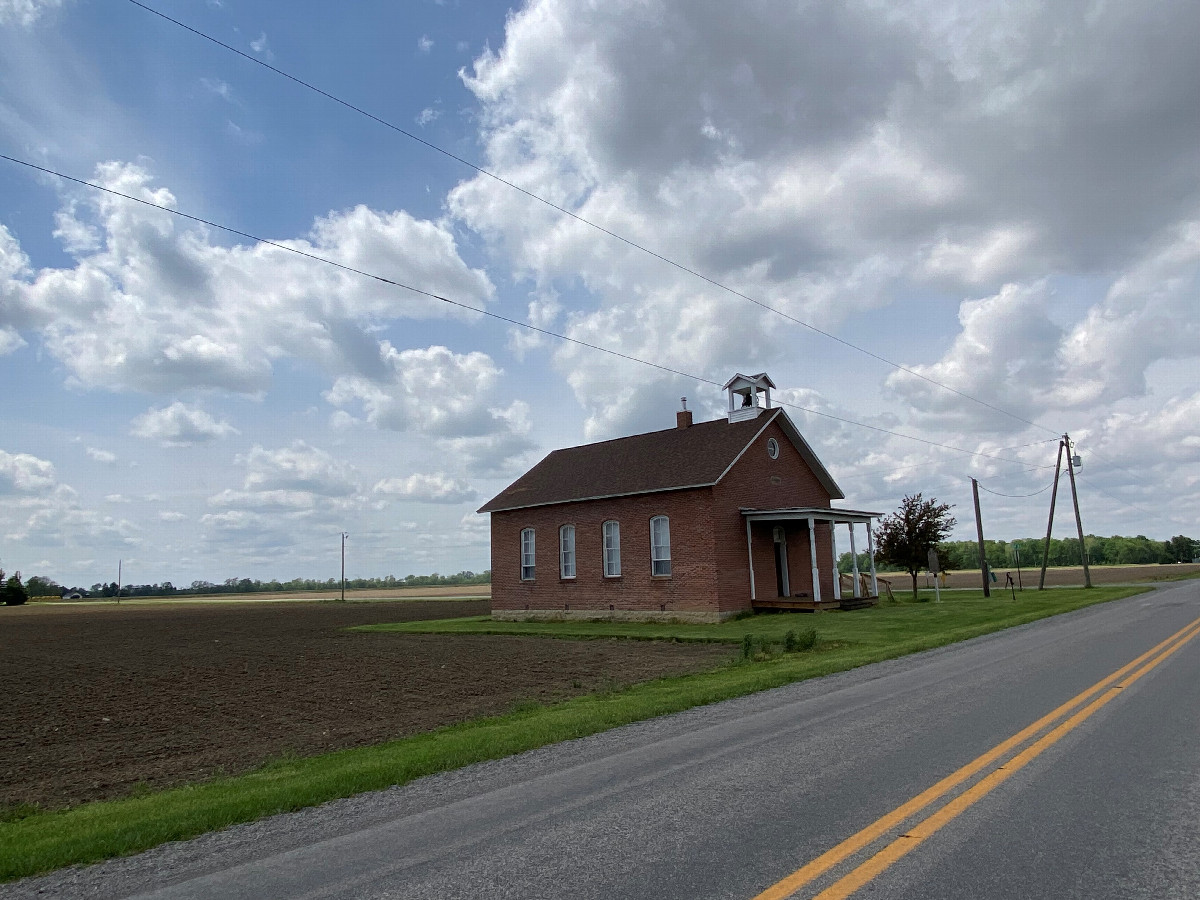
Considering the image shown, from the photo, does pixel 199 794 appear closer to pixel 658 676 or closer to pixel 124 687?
pixel 658 676

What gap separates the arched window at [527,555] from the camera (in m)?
33.5

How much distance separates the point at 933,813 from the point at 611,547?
25.2 m

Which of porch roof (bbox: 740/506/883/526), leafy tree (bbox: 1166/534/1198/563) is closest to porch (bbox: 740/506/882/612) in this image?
porch roof (bbox: 740/506/883/526)

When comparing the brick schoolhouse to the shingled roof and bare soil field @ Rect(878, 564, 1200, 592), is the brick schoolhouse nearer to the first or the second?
the shingled roof

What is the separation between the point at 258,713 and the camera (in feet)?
39.2

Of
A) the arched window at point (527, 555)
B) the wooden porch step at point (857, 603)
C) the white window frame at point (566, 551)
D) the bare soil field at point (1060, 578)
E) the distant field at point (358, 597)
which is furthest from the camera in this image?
the distant field at point (358, 597)

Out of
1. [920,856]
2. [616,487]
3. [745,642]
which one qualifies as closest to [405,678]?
[745,642]

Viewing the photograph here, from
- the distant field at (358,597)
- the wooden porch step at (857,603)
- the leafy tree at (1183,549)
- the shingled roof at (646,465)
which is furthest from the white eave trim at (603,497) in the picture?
the leafy tree at (1183,549)

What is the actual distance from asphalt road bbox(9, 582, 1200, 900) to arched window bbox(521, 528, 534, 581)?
82.0 feet

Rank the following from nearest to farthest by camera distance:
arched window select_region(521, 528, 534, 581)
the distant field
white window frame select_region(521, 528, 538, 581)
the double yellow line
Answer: the double yellow line → white window frame select_region(521, 528, 538, 581) → arched window select_region(521, 528, 534, 581) → the distant field

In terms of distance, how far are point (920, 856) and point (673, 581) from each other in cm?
2352

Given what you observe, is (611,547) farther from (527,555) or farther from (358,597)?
(358,597)

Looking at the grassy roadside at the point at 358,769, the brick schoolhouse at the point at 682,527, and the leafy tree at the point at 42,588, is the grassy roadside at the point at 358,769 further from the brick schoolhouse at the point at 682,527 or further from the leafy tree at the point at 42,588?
the leafy tree at the point at 42,588

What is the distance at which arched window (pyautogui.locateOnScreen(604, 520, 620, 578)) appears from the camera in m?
29.9
